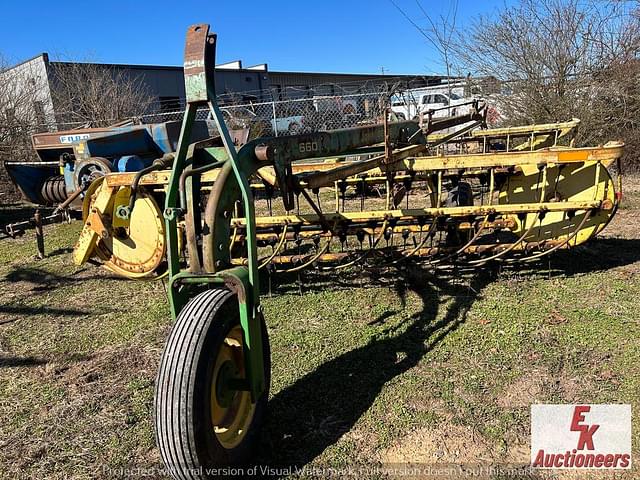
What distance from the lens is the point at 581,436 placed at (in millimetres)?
2678

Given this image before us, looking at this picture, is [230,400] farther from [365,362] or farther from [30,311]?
[30,311]

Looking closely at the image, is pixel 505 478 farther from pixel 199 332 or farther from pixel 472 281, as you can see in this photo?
pixel 472 281

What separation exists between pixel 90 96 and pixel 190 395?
52.9 feet

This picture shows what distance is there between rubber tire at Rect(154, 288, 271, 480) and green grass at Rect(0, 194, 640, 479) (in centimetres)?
51

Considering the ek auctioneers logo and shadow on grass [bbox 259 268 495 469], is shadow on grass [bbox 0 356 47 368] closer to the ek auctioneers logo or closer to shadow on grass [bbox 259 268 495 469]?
shadow on grass [bbox 259 268 495 469]

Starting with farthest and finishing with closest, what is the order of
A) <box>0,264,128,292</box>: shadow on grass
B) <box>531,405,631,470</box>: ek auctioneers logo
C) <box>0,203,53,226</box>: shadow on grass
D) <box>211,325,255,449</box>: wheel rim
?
<box>0,203,53,226</box>: shadow on grass, <box>0,264,128,292</box>: shadow on grass, <box>531,405,631,470</box>: ek auctioneers logo, <box>211,325,255,449</box>: wheel rim

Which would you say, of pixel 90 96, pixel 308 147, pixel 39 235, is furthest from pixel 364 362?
pixel 90 96

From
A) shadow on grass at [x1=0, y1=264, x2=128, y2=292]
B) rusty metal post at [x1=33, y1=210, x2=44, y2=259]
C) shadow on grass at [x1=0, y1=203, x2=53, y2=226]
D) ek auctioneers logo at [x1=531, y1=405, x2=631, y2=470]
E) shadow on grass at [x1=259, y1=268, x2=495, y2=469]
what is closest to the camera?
ek auctioneers logo at [x1=531, y1=405, x2=631, y2=470]

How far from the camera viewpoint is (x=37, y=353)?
3.89m

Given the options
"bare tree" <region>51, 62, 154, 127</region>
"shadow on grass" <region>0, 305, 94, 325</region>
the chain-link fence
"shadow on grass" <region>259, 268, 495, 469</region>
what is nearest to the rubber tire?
"shadow on grass" <region>259, 268, 495, 469</region>

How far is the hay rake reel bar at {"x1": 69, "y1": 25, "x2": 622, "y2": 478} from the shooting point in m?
2.24

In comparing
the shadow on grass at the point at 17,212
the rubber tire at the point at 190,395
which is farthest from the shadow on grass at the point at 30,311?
the shadow on grass at the point at 17,212

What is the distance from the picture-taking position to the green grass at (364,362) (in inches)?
106

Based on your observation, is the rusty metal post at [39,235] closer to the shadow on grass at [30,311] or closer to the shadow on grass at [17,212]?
the shadow on grass at [30,311]
